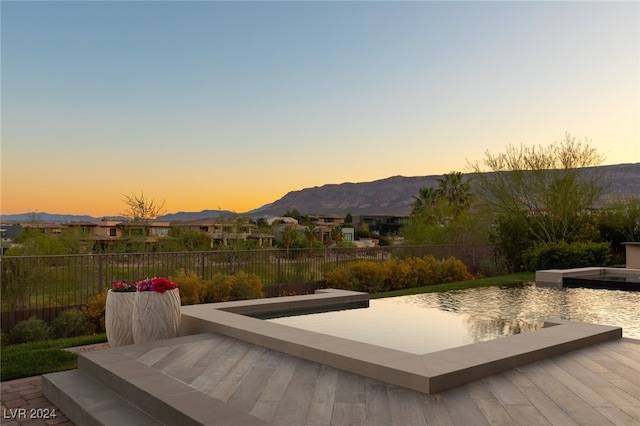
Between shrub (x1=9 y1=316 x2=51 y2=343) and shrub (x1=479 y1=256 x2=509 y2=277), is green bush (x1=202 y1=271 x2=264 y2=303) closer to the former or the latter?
shrub (x1=9 y1=316 x2=51 y2=343)

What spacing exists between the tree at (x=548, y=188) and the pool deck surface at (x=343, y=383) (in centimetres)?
1808

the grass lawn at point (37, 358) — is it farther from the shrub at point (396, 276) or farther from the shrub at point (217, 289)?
the shrub at point (396, 276)

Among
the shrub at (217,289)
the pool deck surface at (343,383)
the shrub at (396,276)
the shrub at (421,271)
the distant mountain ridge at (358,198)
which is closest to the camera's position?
the pool deck surface at (343,383)

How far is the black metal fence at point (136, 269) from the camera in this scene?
31.5ft

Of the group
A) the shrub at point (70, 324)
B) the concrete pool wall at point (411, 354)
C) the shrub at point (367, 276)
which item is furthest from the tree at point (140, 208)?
the concrete pool wall at point (411, 354)

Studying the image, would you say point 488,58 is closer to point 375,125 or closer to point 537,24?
point 537,24

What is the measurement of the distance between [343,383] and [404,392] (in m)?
0.59

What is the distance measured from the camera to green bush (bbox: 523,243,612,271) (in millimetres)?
19312

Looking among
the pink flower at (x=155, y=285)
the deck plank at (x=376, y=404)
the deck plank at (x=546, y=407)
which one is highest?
the pink flower at (x=155, y=285)

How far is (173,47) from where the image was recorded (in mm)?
18156

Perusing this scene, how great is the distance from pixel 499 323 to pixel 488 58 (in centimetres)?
1314

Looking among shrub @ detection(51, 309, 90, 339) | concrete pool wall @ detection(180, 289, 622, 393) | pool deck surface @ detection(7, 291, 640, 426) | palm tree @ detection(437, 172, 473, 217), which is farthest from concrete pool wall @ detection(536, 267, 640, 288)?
palm tree @ detection(437, 172, 473, 217)

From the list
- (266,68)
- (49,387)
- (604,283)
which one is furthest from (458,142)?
(49,387)

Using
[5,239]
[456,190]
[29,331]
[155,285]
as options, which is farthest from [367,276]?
[456,190]
